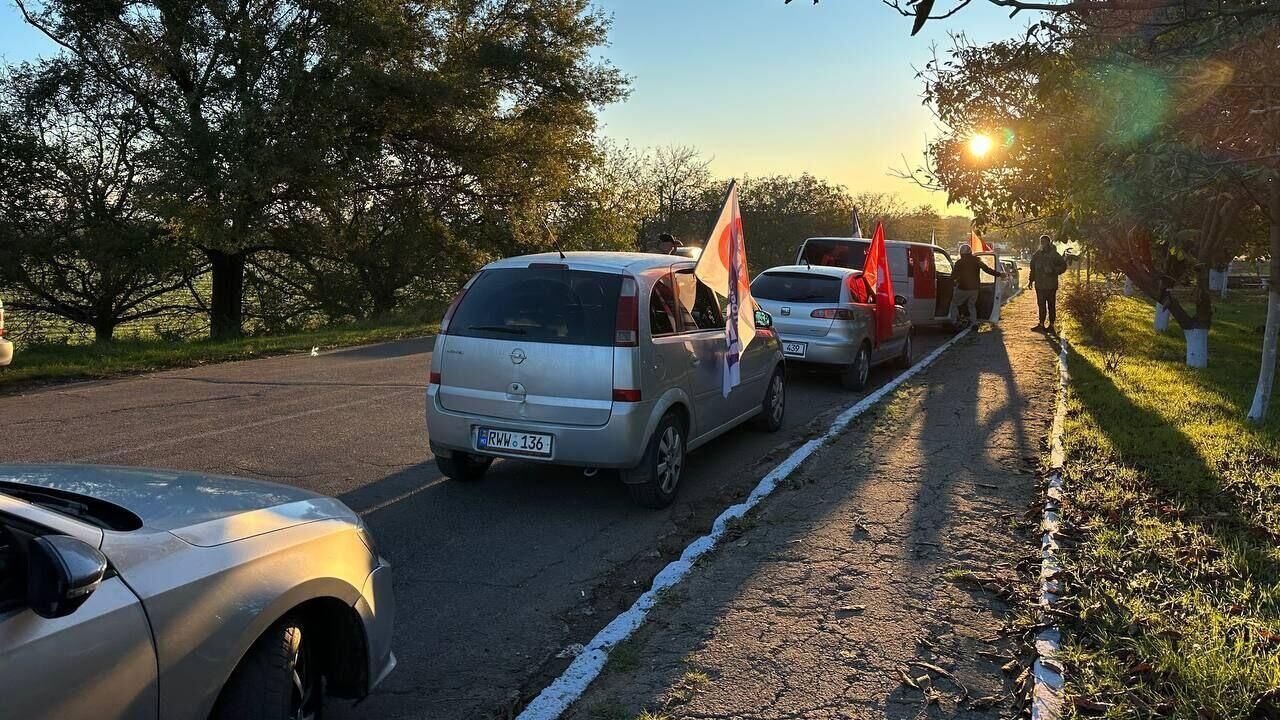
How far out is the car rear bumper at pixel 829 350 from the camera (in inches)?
440

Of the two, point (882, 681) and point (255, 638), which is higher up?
point (255, 638)

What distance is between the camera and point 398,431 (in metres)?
8.20

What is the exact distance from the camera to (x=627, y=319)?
5.71 m

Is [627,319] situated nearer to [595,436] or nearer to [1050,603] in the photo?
Answer: [595,436]

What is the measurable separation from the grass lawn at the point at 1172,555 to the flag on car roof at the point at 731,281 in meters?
2.62

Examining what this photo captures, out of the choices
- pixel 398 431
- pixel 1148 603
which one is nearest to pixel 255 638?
pixel 1148 603

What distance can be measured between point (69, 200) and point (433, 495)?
17.7m

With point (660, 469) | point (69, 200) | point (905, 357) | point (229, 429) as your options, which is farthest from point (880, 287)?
point (69, 200)

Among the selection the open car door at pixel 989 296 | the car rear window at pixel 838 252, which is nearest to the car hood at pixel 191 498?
the car rear window at pixel 838 252

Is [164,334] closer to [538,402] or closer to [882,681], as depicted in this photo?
[538,402]

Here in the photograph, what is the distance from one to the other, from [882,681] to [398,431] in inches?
220

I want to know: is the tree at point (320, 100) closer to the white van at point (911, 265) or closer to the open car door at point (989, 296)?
the white van at point (911, 265)

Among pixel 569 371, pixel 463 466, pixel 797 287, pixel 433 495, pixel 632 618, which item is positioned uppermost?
pixel 797 287

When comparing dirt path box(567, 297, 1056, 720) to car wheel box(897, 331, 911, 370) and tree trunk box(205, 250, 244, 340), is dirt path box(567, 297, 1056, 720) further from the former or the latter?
tree trunk box(205, 250, 244, 340)
